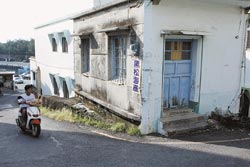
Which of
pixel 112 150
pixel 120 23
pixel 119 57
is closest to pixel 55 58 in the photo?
pixel 119 57

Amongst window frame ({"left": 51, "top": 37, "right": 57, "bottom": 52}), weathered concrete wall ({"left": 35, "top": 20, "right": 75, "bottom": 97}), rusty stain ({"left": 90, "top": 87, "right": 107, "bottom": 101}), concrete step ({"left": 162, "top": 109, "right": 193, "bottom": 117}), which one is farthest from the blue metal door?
window frame ({"left": 51, "top": 37, "right": 57, "bottom": 52})

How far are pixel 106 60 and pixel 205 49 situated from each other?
3617 mm

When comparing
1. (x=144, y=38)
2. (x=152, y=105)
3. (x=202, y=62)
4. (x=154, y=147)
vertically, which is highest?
(x=144, y=38)

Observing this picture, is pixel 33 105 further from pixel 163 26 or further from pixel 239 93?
pixel 239 93

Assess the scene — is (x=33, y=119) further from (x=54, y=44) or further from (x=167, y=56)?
(x=54, y=44)

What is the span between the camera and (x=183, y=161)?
5590mm

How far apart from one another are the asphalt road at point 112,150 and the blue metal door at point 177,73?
1617 millimetres

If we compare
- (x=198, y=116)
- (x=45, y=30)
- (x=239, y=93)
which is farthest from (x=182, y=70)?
(x=45, y=30)

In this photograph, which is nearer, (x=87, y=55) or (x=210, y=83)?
(x=210, y=83)

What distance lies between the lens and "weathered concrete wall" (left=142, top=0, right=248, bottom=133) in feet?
24.3

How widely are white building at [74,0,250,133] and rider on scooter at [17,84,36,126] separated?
2910 millimetres

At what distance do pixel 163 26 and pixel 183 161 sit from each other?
400 centimetres

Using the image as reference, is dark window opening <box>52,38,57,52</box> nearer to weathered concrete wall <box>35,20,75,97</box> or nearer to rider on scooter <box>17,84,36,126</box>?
weathered concrete wall <box>35,20,75,97</box>

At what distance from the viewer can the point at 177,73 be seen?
8.50 m
